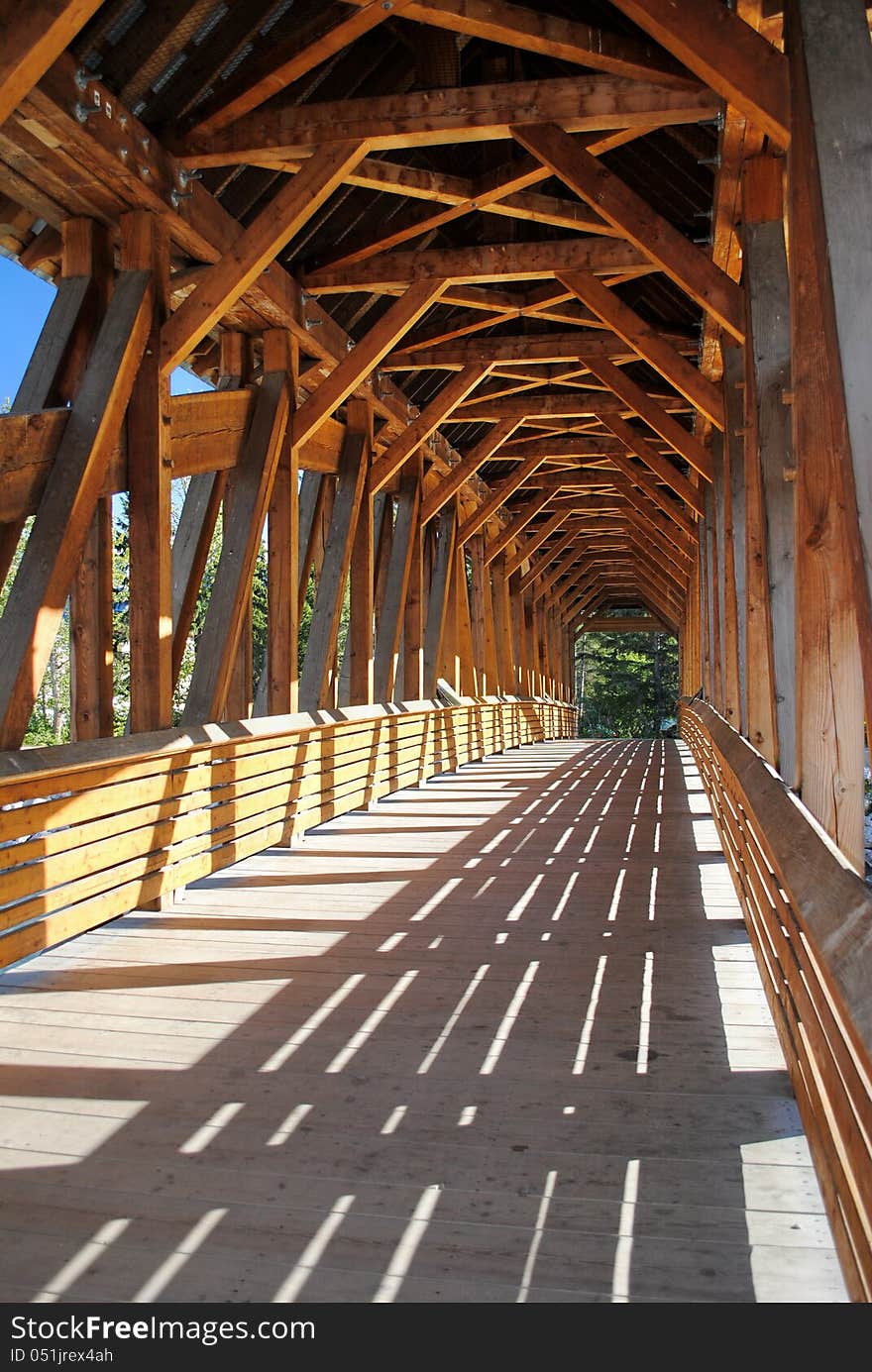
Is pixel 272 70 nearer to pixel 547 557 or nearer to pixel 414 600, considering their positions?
pixel 414 600

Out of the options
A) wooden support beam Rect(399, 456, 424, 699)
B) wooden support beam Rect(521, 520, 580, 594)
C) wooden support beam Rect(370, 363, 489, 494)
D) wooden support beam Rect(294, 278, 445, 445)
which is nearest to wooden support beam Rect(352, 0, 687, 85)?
wooden support beam Rect(294, 278, 445, 445)

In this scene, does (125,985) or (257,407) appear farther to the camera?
(257,407)

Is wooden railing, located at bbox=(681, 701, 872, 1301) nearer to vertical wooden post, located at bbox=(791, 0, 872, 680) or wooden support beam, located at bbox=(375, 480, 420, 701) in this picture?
vertical wooden post, located at bbox=(791, 0, 872, 680)

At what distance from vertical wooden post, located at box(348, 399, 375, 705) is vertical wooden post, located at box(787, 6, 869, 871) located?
5630 mm

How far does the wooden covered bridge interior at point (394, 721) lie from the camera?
2.09 meters

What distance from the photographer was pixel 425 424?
862cm

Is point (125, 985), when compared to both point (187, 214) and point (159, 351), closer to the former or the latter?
point (159, 351)

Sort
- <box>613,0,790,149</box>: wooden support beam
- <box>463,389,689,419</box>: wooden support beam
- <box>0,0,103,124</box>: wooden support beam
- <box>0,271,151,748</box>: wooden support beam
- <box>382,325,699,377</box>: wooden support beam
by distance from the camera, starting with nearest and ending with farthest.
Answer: <box>613,0,790,149</box>: wooden support beam, <box>0,0,103,124</box>: wooden support beam, <box>0,271,151,748</box>: wooden support beam, <box>382,325,699,377</box>: wooden support beam, <box>463,389,689,419</box>: wooden support beam

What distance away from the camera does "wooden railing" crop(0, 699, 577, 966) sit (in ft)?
12.4

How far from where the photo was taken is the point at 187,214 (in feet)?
16.4

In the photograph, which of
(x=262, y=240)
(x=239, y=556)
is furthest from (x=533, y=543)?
(x=262, y=240)

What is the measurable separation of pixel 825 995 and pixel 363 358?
5.56 meters
